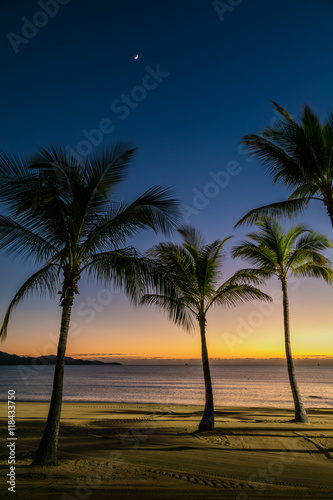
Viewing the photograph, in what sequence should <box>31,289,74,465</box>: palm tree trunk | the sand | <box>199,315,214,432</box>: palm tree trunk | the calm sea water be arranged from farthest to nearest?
the calm sea water < <box>199,315,214,432</box>: palm tree trunk < <box>31,289,74,465</box>: palm tree trunk < the sand

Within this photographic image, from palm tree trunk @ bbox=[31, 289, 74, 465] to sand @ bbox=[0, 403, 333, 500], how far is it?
0.88 feet

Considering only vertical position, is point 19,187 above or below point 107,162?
below

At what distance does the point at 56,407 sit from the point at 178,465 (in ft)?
9.68

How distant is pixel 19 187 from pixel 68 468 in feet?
19.2

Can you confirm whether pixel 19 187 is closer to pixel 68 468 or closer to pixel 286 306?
pixel 68 468

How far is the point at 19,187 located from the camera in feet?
23.4

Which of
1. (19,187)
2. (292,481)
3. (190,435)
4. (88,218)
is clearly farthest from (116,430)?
(19,187)

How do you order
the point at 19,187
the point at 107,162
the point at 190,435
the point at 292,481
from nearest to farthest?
1. the point at 292,481
2. the point at 19,187
3. the point at 107,162
4. the point at 190,435

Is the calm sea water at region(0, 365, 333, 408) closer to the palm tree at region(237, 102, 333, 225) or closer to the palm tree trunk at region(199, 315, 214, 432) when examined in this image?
the palm tree trunk at region(199, 315, 214, 432)

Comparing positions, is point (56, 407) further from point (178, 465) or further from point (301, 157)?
point (301, 157)

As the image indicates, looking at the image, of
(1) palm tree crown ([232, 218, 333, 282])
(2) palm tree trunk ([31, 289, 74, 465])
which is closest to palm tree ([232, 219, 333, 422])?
(1) palm tree crown ([232, 218, 333, 282])

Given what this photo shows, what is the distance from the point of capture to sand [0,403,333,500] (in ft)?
18.4

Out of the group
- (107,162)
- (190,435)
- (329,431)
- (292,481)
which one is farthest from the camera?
(329,431)

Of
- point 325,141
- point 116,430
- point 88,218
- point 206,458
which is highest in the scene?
point 325,141
